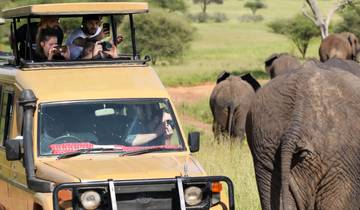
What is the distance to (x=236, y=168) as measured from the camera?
12625 mm

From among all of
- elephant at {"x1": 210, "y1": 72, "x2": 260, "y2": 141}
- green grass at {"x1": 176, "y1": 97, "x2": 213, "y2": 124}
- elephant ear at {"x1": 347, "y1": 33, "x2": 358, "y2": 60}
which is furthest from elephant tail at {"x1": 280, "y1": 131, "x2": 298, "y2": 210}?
green grass at {"x1": 176, "y1": 97, "x2": 213, "y2": 124}

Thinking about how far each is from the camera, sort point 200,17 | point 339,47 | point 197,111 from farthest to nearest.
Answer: point 200,17
point 197,111
point 339,47

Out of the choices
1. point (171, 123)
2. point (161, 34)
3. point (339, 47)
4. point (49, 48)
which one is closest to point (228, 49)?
point (161, 34)

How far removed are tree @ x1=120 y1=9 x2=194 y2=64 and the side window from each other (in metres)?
36.5

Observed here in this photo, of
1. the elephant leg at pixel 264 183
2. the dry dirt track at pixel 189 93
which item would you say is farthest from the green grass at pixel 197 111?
the elephant leg at pixel 264 183

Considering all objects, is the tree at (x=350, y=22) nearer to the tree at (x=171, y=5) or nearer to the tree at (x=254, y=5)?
the tree at (x=171, y=5)

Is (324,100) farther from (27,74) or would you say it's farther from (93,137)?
(27,74)

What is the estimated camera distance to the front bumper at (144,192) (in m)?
7.03

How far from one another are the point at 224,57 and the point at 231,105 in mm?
35267

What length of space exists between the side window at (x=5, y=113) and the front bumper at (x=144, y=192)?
215cm

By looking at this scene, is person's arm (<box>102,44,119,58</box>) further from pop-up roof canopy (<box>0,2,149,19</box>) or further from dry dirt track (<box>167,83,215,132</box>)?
dry dirt track (<box>167,83,215,132</box>)

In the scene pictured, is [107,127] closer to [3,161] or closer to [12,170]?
[12,170]

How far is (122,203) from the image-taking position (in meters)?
7.21

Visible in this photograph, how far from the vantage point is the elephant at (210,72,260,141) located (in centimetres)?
1910
